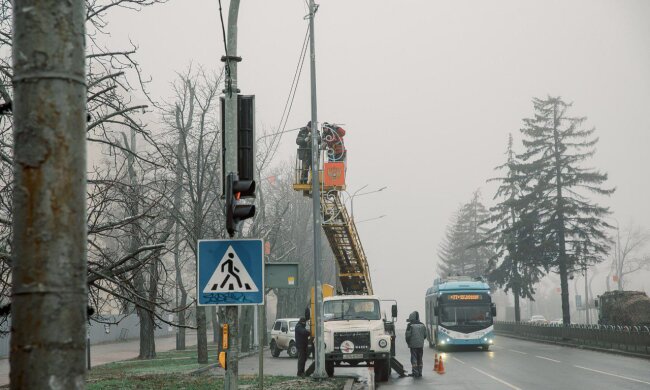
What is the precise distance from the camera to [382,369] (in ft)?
81.6

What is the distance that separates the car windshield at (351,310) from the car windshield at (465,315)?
16.5 m

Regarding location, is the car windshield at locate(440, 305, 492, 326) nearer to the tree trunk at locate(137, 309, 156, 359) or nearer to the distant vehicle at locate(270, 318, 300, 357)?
the distant vehicle at locate(270, 318, 300, 357)

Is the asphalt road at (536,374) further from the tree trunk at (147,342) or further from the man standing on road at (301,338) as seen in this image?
the tree trunk at (147,342)

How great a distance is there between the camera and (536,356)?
114 ft

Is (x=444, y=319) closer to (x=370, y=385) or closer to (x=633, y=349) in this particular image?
(x=633, y=349)

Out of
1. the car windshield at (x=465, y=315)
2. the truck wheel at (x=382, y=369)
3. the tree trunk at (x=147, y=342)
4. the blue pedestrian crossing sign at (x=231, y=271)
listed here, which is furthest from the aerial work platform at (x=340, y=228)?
the blue pedestrian crossing sign at (x=231, y=271)

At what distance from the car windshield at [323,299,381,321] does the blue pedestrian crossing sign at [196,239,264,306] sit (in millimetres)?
16434

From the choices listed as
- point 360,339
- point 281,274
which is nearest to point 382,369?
point 360,339

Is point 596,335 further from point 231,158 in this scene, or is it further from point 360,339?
point 231,158

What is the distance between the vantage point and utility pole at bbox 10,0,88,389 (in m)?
2.65

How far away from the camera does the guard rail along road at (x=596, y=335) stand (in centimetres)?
3416

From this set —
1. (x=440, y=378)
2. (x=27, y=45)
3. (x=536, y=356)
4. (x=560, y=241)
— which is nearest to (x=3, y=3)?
(x=27, y=45)

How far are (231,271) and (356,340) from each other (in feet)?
51.1

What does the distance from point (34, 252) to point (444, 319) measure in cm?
4000
